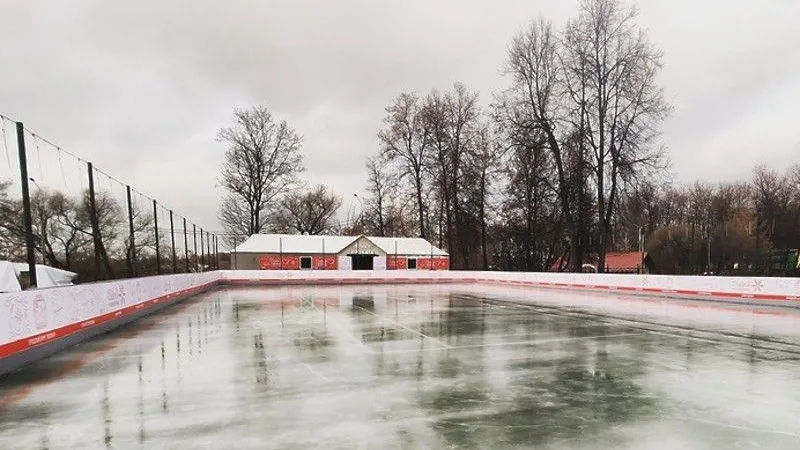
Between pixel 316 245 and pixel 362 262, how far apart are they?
573 centimetres

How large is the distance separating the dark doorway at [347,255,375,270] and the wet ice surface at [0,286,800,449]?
Result: 43.0 meters

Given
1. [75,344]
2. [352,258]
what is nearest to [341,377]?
[75,344]

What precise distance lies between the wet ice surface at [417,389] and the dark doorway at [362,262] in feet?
141

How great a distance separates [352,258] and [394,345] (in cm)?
4669

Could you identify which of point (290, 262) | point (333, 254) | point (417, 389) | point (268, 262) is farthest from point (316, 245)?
point (417, 389)

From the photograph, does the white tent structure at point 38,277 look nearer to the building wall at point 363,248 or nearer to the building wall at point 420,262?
the building wall at point 363,248

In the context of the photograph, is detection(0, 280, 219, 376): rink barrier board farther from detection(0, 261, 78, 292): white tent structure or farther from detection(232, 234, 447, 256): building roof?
detection(232, 234, 447, 256): building roof

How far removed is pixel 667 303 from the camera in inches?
914

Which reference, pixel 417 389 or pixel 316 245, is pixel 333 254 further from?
pixel 417 389

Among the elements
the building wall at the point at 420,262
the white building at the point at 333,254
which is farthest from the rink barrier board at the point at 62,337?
the building wall at the point at 420,262

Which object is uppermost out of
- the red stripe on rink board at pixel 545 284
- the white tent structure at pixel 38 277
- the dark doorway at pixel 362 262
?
the white tent structure at pixel 38 277

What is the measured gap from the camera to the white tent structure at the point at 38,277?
19534 mm

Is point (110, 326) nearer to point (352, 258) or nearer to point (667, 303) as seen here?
point (667, 303)

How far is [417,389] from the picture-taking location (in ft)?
25.6
